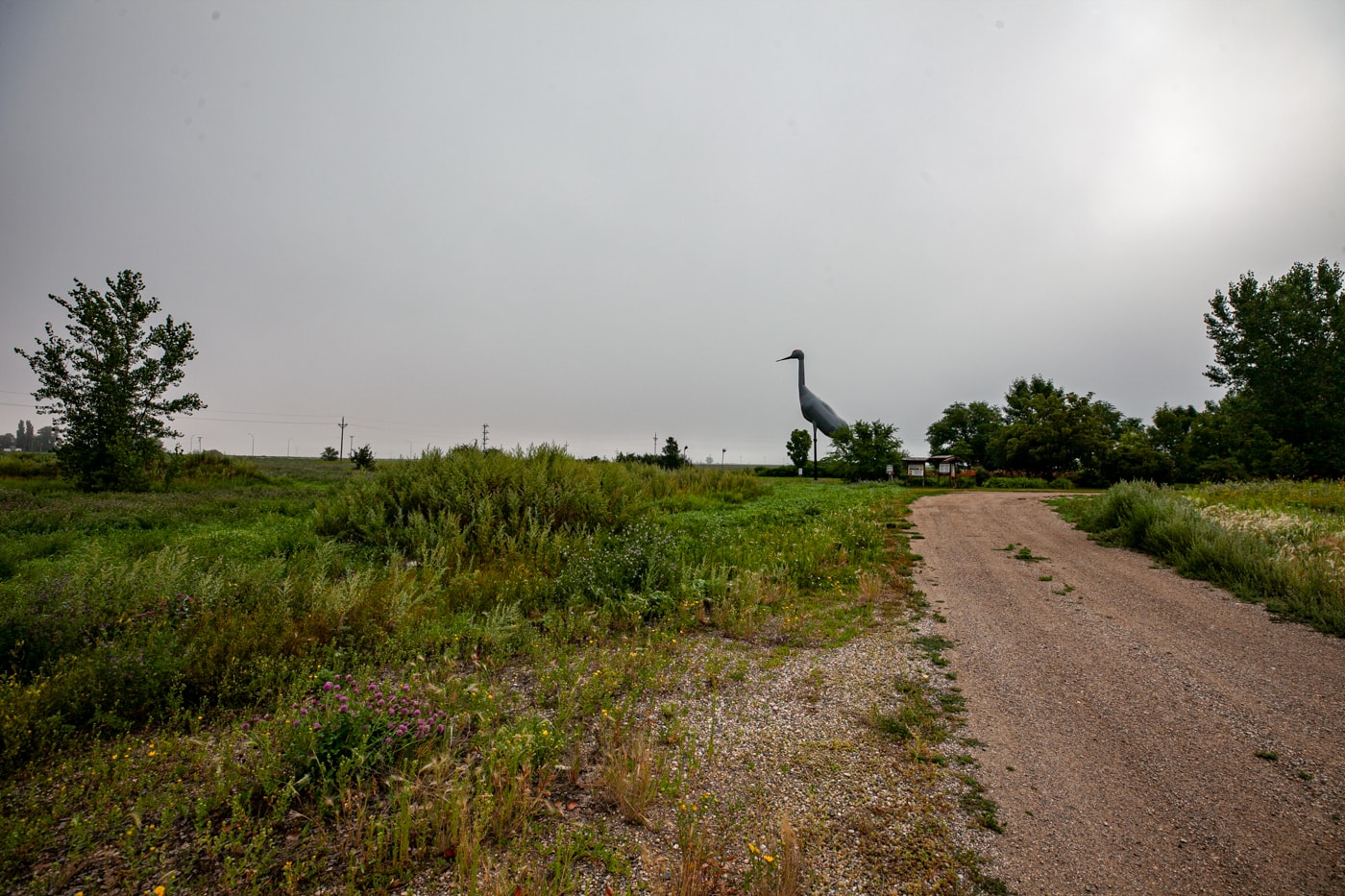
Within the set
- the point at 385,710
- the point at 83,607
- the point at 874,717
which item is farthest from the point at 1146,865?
the point at 83,607

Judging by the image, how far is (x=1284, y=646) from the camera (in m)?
5.29

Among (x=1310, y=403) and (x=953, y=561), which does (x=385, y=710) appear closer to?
(x=953, y=561)

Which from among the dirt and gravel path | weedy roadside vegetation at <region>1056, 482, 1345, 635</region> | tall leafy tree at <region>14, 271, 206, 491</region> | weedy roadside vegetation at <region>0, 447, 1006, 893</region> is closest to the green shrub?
weedy roadside vegetation at <region>1056, 482, 1345, 635</region>

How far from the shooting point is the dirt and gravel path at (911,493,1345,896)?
258 cm

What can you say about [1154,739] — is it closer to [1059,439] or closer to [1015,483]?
[1015,483]

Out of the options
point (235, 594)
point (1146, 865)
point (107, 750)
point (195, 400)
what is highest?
point (195, 400)

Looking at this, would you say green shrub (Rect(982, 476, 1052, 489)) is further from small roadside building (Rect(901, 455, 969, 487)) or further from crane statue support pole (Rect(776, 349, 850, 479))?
crane statue support pole (Rect(776, 349, 850, 479))

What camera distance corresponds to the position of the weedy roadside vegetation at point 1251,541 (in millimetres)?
6312

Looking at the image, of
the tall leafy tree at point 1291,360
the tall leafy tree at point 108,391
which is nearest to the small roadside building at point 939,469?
the tall leafy tree at point 1291,360

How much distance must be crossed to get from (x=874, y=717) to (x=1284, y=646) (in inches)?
196

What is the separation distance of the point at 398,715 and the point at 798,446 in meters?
56.0

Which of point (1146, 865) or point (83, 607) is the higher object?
point (83, 607)

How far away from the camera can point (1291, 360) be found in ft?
94.2

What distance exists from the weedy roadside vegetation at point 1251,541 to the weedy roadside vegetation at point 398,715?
4.63 m
